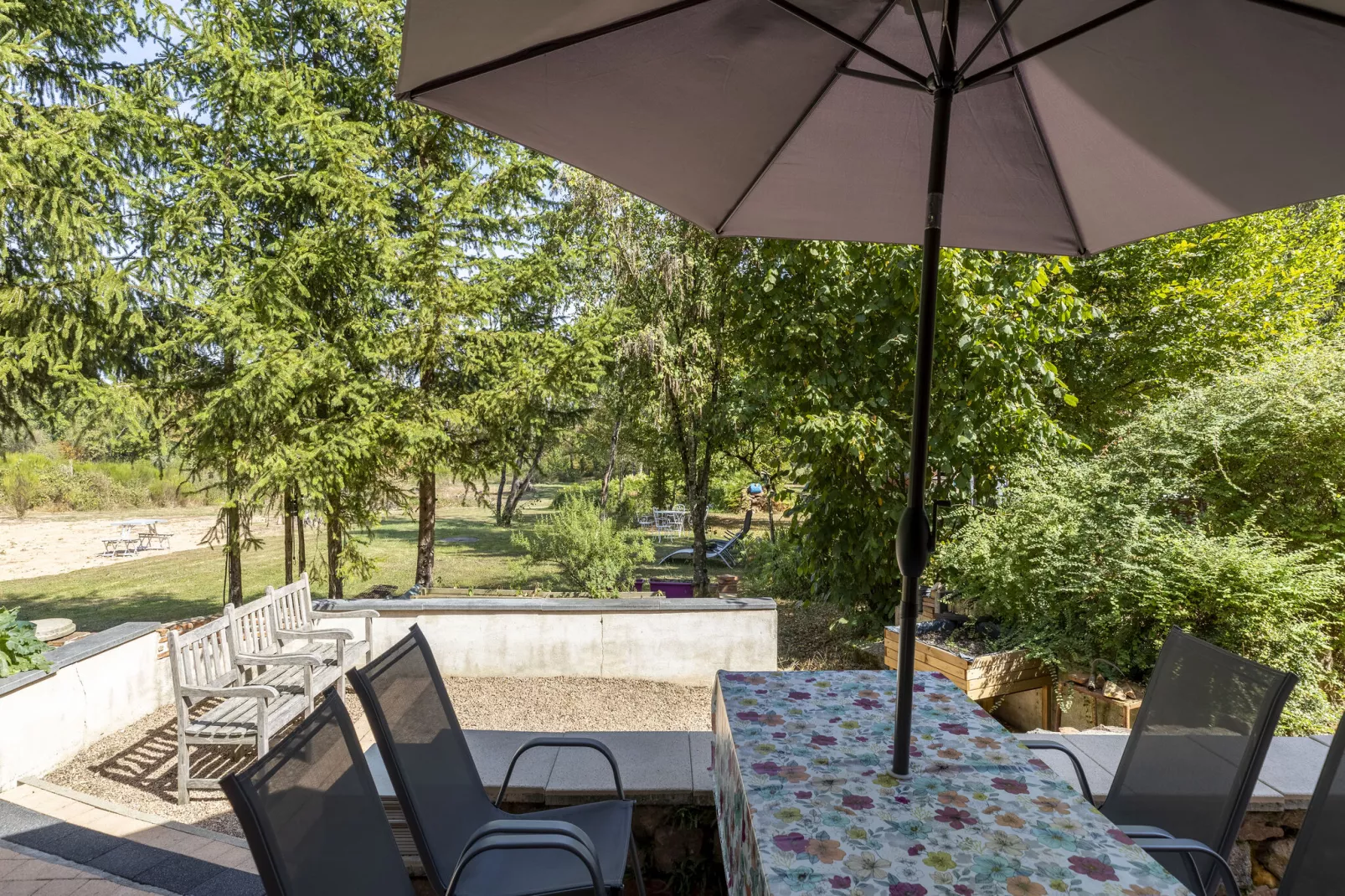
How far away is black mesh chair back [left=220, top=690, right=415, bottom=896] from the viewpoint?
1.17 m

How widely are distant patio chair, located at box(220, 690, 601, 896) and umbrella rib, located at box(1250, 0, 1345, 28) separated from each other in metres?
2.17

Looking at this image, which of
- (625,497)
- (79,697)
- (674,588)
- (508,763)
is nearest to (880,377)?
(674,588)

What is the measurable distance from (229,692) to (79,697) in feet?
3.74

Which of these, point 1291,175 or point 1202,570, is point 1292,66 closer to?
point 1291,175


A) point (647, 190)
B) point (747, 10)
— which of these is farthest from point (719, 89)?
point (647, 190)

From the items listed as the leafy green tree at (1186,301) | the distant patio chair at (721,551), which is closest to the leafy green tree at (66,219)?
the distant patio chair at (721,551)

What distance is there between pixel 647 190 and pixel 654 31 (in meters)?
0.55

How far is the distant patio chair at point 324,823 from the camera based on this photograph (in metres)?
1.18

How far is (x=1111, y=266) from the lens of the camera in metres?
9.12

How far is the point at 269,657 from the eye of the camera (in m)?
4.21

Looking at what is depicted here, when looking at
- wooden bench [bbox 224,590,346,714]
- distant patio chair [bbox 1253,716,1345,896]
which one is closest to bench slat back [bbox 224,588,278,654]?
wooden bench [bbox 224,590,346,714]

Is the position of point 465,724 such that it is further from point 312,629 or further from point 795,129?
point 795,129

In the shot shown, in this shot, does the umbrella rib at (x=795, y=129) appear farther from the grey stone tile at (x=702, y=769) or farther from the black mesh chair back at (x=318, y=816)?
the black mesh chair back at (x=318, y=816)

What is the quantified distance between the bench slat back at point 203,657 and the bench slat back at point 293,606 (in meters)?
0.56
